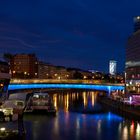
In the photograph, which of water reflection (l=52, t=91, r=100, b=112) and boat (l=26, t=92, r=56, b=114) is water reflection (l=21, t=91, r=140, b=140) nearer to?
boat (l=26, t=92, r=56, b=114)

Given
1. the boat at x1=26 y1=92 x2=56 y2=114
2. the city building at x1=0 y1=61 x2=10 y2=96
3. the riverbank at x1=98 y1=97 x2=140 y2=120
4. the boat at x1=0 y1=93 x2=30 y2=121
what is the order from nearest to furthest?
the boat at x1=0 y1=93 x2=30 y2=121 → the riverbank at x1=98 y1=97 x2=140 y2=120 → the city building at x1=0 y1=61 x2=10 y2=96 → the boat at x1=26 y1=92 x2=56 y2=114

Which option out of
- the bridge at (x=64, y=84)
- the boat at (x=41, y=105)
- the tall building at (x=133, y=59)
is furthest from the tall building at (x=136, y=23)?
the boat at (x=41, y=105)

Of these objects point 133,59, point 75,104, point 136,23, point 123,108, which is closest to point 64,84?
point 75,104

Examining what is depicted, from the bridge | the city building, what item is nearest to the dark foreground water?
the city building

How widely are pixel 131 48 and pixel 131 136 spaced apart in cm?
11125

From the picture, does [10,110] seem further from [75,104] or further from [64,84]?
[64,84]

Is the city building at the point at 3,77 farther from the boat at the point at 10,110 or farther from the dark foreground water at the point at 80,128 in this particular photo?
the dark foreground water at the point at 80,128

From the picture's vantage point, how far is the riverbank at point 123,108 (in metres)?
69.2

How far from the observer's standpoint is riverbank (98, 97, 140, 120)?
69.2 m

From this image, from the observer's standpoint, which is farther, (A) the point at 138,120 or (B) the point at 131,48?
A: (B) the point at 131,48

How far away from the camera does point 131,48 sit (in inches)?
6255

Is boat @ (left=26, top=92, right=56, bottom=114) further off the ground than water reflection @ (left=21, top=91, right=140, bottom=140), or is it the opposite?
boat @ (left=26, top=92, right=56, bottom=114)

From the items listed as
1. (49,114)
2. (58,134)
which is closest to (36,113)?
(49,114)

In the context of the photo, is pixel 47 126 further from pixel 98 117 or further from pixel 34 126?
pixel 98 117
